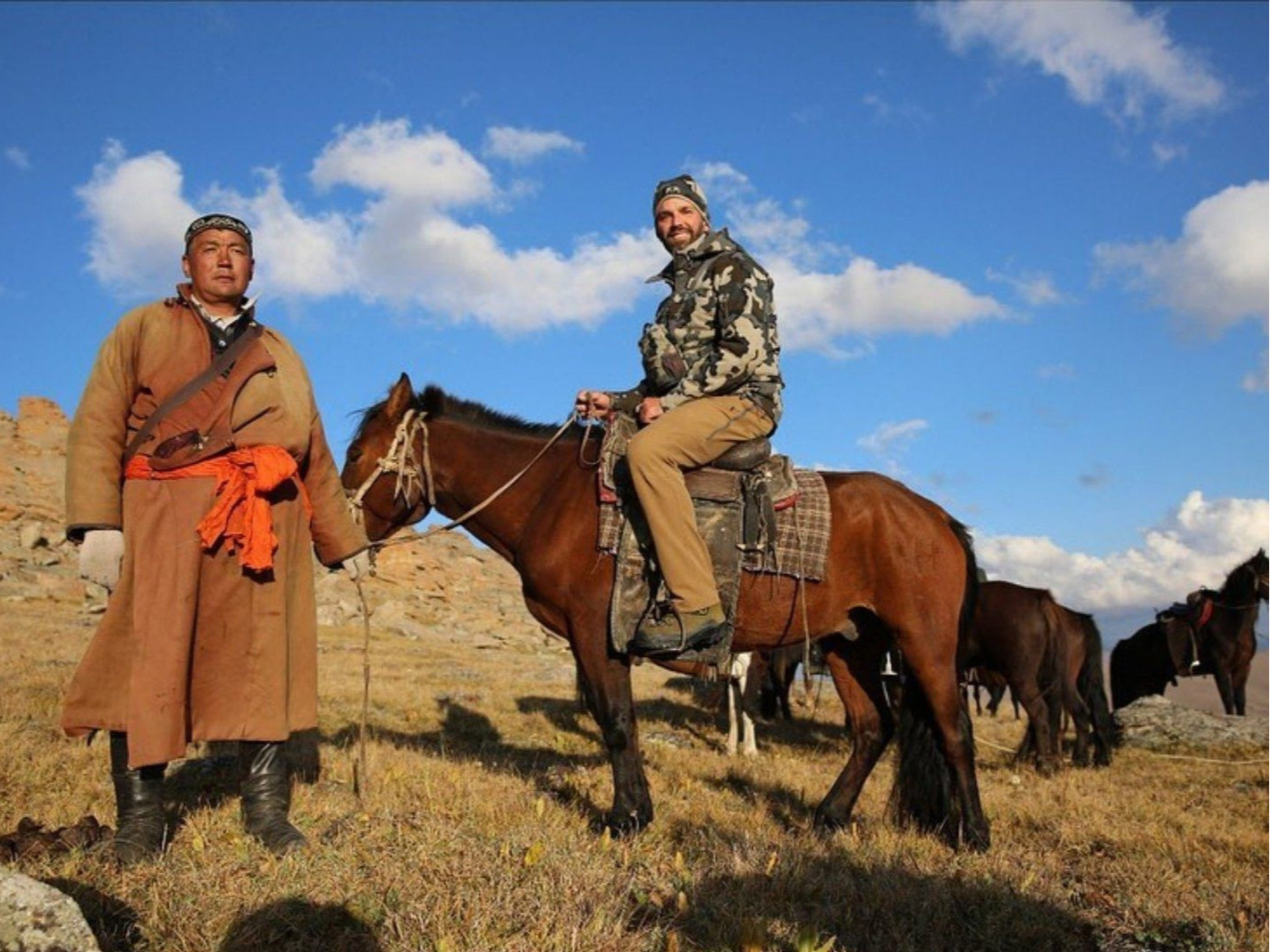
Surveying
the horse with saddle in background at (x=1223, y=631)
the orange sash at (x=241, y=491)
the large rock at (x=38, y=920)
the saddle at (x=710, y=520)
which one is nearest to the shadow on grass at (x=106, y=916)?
the large rock at (x=38, y=920)

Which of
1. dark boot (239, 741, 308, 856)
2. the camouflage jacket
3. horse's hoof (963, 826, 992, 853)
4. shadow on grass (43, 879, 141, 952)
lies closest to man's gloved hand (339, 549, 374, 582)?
dark boot (239, 741, 308, 856)

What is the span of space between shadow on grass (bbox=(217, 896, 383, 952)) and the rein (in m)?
3.27

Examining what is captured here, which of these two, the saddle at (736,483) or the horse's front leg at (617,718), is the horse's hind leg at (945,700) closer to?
the saddle at (736,483)

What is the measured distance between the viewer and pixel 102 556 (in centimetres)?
401

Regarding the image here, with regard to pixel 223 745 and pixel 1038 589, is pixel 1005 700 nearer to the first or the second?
pixel 1038 589

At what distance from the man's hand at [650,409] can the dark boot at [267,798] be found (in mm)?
2686

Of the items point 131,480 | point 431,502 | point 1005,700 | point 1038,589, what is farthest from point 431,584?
point 131,480

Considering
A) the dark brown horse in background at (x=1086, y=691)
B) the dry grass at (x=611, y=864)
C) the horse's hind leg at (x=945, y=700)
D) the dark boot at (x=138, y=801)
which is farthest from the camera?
the dark brown horse in background at (x=1086, y=691)

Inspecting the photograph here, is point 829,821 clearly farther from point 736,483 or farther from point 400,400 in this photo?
point 400,400

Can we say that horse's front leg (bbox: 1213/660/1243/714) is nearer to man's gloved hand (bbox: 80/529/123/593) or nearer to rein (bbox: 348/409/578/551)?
rein (bbox: 348/409/578/551)

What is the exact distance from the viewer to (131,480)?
4.18m

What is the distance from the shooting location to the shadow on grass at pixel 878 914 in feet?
11.1

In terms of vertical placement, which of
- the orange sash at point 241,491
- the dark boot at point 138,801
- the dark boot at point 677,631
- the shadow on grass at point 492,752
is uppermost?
the orange sash at point 241,491

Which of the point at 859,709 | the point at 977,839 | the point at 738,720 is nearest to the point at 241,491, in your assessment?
the point at 859,709
